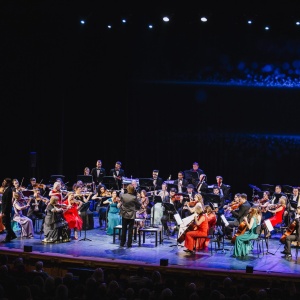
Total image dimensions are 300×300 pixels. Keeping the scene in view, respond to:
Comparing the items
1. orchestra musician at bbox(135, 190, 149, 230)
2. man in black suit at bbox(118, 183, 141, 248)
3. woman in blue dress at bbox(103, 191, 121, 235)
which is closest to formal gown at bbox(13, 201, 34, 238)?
woman in blue dress at bbox(103, 191, 121, 235)

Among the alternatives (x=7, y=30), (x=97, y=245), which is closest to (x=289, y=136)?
(x=97, y=245)

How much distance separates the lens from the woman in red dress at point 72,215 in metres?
15.9

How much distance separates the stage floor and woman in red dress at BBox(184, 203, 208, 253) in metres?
0.22

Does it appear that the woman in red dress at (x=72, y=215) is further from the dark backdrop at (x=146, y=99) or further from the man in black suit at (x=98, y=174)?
the dark backdrop at (x=146, y=99)

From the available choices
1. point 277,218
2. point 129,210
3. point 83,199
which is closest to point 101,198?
point 83,199

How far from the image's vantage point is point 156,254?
14.1m

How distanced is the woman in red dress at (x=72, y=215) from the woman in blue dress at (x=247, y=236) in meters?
4.44

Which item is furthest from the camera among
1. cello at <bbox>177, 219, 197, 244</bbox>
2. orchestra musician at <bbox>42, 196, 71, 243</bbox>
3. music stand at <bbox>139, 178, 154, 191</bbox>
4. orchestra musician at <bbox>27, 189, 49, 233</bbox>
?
music stand at <bbox>139, 178, 154, 191</bbox>

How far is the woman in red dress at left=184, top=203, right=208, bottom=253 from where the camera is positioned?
47.6ft

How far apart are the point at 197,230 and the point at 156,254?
1328 millimetres

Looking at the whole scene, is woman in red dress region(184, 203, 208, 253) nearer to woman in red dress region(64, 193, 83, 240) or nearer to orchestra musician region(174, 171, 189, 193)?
woman in red dress region(64, 193, 83, 240)

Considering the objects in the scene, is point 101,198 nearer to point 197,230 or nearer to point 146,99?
point 197,230

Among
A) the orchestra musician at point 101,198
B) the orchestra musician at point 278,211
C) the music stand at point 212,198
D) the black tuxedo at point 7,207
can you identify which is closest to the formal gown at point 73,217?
the black tuxedo at point 7,207

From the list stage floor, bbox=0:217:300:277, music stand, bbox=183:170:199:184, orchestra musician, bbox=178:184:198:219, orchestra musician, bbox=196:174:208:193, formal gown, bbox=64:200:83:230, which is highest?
music stand, bbox=183:170:199:184
